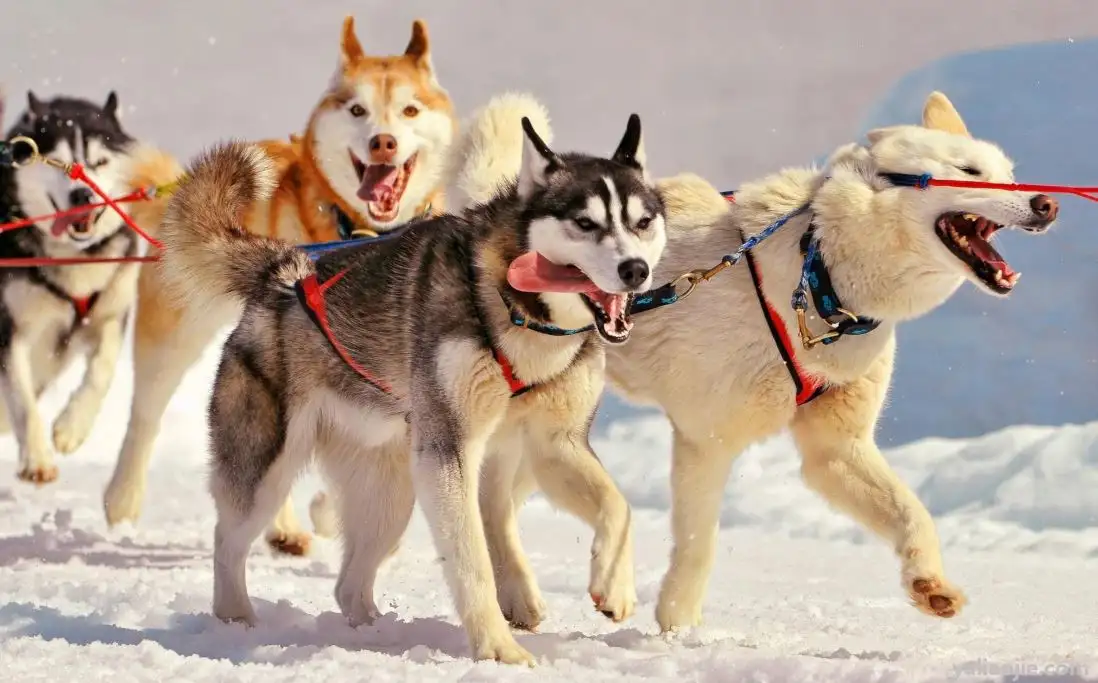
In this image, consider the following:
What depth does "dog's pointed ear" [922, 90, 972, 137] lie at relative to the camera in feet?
13.2

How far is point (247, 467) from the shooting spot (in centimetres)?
398

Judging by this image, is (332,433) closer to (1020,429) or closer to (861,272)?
(861,272)

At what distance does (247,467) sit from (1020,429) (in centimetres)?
552

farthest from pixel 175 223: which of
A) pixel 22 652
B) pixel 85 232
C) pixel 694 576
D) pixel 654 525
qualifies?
pixel 654 525

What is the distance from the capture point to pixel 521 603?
12.5ft

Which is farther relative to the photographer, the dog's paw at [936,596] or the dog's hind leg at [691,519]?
the dog's hind leg at [691,519]

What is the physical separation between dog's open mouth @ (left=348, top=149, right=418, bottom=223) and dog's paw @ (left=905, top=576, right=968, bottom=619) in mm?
2806

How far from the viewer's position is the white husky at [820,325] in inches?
146

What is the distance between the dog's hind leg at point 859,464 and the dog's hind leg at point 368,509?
1.19 metres

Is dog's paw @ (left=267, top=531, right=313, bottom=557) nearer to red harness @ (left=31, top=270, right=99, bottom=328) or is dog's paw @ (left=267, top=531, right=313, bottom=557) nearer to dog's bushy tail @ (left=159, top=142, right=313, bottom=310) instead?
red harness @ (left=31, top=270, right=99, bottom=328)

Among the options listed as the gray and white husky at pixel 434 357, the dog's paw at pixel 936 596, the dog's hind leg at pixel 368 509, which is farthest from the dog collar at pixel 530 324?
the dog's paw at pixel 936 596

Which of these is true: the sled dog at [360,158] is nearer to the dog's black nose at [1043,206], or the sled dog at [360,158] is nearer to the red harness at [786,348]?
the red harness at [786,348]

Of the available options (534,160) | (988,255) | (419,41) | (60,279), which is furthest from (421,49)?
(988,255)

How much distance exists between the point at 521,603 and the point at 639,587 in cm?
156
